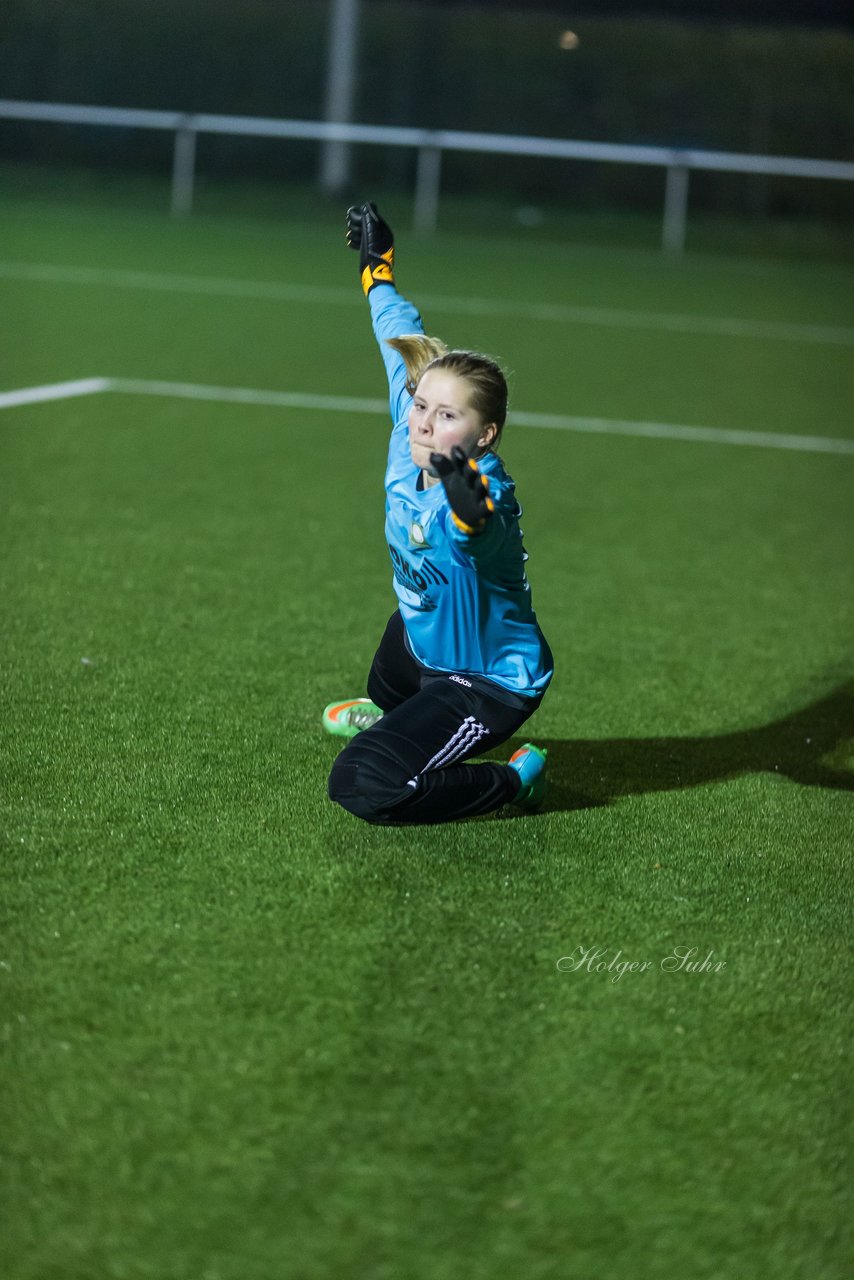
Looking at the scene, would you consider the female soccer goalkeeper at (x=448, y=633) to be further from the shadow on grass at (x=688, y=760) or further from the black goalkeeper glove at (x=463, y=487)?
the shadow on grass at (x=688, y=760)

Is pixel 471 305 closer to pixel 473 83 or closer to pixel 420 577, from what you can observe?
pixel 420 577

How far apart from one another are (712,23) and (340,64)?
31.4 feet

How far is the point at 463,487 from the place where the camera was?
2.92m

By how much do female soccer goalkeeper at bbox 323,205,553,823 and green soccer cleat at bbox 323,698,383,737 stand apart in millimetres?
79

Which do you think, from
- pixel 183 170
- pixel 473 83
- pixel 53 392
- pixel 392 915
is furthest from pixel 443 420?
pixel 473 83

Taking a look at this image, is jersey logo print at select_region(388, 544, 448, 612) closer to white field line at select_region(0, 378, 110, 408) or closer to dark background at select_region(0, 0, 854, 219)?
white field line at select_region(0, 378, 110, 408)

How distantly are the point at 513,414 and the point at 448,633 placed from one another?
530 centimetres

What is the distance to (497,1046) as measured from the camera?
247cm

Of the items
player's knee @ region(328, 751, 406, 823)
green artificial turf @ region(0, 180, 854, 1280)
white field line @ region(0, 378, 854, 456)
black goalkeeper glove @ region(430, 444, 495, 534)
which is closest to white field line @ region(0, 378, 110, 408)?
white field line @ region(0, 378, 854, 456)

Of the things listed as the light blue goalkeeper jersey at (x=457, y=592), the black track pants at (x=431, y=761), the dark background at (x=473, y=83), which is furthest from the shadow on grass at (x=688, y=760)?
the dark background at (x=473, y=83)

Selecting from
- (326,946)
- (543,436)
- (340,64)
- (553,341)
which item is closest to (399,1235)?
(326,946)

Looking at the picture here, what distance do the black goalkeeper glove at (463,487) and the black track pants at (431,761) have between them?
0.59 meters

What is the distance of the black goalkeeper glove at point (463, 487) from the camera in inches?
115

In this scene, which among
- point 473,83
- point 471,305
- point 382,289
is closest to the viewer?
point 382,289
